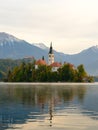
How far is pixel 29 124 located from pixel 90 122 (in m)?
7.02

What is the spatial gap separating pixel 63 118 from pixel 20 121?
6.27 metres

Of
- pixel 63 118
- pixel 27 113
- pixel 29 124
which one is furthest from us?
pixel 27 113

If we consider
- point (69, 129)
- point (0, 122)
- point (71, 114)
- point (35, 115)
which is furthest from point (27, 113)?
point (69, 129)

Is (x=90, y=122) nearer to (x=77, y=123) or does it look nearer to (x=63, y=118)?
(x=77, y=123)

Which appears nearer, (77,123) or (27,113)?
(77,123)

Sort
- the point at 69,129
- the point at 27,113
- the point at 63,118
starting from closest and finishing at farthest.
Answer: the point at 69,129 → the point at 63,118 → the point at 27,113

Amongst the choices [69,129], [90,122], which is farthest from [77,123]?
[69,129]

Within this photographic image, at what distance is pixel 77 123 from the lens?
42.5 metres

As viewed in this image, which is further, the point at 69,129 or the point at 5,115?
the point at 5,115

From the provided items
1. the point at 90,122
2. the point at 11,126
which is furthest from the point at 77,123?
the point at 11,126

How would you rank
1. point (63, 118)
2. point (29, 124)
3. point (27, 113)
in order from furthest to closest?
point (27, 113), point (63, 118), point (29, 124)

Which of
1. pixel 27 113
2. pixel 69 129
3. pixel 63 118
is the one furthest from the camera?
pixel 27 113

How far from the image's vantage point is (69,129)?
3844 cm

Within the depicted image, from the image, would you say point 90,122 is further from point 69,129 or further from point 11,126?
point 11,126
